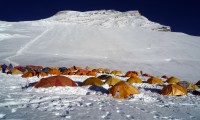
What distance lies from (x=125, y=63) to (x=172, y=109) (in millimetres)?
26226

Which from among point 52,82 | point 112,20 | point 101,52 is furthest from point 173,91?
point 112,20

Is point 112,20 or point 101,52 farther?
point 112,20

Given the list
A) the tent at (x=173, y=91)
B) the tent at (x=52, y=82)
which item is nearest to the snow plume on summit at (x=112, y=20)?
the tent at (x=52, y=82)

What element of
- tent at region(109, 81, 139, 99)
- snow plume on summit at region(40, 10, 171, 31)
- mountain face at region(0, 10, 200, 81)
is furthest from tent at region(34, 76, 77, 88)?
snow plume on summit at region(40, 10, 171, 31)

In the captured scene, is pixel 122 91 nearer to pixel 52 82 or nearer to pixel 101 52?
pixel 52 82

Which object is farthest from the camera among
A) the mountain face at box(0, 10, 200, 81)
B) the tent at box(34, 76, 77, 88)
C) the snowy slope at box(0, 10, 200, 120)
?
the mountain face at box(0, 10, 200, 81)

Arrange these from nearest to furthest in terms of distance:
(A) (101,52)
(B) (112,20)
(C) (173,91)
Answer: (C) (173,91)
(A) (101,52)
(B) (112,20)

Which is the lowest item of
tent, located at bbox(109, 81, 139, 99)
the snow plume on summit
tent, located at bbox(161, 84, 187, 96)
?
tent, located at bbox(161, 84, 187, 96)

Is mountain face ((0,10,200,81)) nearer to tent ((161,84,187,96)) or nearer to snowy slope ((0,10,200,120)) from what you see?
snowy slope ((0,10,200,120))

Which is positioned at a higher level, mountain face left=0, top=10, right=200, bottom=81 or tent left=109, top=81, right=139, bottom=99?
mountain face left=0, top=10, right=200, bottom=81

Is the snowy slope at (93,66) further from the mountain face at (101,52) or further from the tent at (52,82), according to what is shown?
the tent at (52,82)

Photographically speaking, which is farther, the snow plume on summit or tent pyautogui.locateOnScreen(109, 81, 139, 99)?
the snow plume on summit

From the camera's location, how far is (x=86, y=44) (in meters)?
48.8

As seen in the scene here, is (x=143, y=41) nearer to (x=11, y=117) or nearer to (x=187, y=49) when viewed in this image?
(x=187, y=49)
